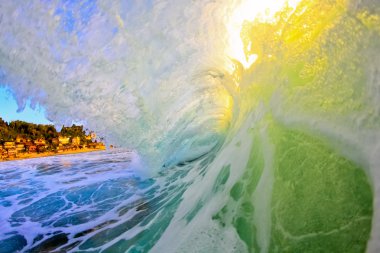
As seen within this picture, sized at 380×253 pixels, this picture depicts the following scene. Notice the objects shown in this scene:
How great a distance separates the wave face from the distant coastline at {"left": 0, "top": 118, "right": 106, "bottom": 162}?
32.6 m

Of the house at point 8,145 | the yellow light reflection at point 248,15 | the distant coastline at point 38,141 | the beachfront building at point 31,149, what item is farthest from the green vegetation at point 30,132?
the yellow light reflection at point 248,15

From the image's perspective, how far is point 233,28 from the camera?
6.43 metres

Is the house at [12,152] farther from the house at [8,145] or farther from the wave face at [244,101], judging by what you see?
the wave face at [244,101]

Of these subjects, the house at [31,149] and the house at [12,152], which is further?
the house at [31,149]

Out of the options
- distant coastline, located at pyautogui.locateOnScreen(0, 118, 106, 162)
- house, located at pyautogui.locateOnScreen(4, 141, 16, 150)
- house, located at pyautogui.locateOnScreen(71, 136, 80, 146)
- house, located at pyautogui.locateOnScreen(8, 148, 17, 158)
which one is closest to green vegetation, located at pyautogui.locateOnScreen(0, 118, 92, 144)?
distant coastline, located at pyautogui.locateOnScreen(0, 118, 106, 162)

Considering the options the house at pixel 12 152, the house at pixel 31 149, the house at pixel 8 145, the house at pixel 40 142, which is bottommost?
the house at pixel 12 152

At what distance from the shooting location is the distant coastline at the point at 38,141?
126 feet

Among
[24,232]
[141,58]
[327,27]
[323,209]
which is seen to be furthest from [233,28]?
[24,232]

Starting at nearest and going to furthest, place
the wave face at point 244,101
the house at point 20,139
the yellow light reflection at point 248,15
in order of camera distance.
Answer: the wave face at point 244,101
the yellow light reflection at point 248,15
the house at point 20,139

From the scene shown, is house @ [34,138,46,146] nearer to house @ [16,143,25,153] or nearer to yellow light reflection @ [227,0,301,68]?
house @ [16,143,25,153]

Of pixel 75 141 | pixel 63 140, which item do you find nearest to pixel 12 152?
pixel 75 141

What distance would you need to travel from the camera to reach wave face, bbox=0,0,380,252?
2236 mm

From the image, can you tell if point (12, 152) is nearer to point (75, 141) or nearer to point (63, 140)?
point (75, 141)

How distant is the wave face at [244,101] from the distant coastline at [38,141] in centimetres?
3261
